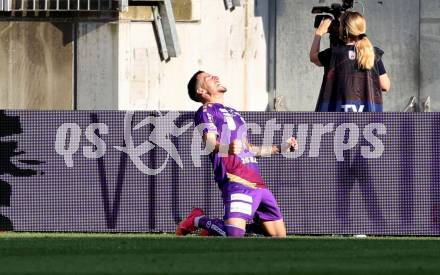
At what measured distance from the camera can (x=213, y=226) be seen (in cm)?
1394

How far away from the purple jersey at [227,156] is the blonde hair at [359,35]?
173cm

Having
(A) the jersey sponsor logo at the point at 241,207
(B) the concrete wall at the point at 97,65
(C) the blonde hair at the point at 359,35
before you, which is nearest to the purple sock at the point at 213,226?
(A) the jersey sponsor logo at the point at 241,207

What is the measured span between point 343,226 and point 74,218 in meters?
2.43

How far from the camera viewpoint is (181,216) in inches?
605

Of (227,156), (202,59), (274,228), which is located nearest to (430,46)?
(202,59)

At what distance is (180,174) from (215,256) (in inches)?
180

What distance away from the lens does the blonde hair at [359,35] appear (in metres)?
15.2

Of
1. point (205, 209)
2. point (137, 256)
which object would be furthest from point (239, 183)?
point (137, 256)

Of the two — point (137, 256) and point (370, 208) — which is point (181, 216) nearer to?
point (370, 208)

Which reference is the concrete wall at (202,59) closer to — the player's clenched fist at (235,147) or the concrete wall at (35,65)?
the concrete wall at (35,65)

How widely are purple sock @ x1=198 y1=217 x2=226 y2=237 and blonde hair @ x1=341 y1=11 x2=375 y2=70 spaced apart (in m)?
2.22

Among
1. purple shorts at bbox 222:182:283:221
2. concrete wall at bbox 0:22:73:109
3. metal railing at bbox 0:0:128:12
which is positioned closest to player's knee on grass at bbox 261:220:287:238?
purple shorts at bbox 222:182:283:221

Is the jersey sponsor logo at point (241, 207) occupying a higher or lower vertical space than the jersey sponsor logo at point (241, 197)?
lower

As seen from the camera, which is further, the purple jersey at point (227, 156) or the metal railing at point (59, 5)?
the metal railing at point (59, 5)
